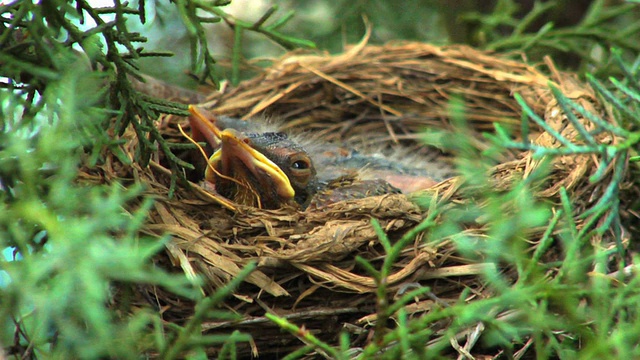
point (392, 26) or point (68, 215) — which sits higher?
point (68, 215)

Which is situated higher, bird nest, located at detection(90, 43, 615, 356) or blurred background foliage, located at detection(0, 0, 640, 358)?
blurred background foliage, located at detection(0, 0, 640, 358)

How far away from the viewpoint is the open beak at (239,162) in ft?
4.94

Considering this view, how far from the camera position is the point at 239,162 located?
1.55m

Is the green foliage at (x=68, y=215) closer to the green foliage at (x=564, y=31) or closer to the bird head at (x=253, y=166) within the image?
the bird head at (x=253, y=166)

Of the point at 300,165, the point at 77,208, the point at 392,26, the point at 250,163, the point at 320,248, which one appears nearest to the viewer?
the point at 77,208

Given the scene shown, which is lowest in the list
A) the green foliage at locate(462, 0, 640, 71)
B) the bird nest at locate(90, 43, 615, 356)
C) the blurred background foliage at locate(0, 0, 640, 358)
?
the bird nest at locate(90, 43, 615, 356)

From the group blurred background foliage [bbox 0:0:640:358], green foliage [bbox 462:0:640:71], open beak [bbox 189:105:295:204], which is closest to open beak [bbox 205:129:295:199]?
open beak [bbox 189:105:295:204]

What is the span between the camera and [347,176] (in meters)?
1.83

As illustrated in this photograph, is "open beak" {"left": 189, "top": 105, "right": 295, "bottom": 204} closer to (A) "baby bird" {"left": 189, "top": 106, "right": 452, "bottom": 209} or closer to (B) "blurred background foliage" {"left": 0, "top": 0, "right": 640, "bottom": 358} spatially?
(A) "baby bird" {"left": 189, "top": 106, "right": 452, "bottom": 209}

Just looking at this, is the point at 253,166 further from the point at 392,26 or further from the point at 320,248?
the point at 392,26

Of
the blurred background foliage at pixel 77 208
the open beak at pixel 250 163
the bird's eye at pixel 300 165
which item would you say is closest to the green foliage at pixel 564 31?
the blurred background foliage at pixel 77 208

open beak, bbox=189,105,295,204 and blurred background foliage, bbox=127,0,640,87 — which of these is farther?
blurred background foliage, bbox=127,0,640,87

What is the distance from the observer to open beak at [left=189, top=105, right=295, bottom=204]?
1.50 metres

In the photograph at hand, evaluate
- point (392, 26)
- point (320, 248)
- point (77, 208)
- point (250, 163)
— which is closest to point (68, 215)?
point (77, 208)
